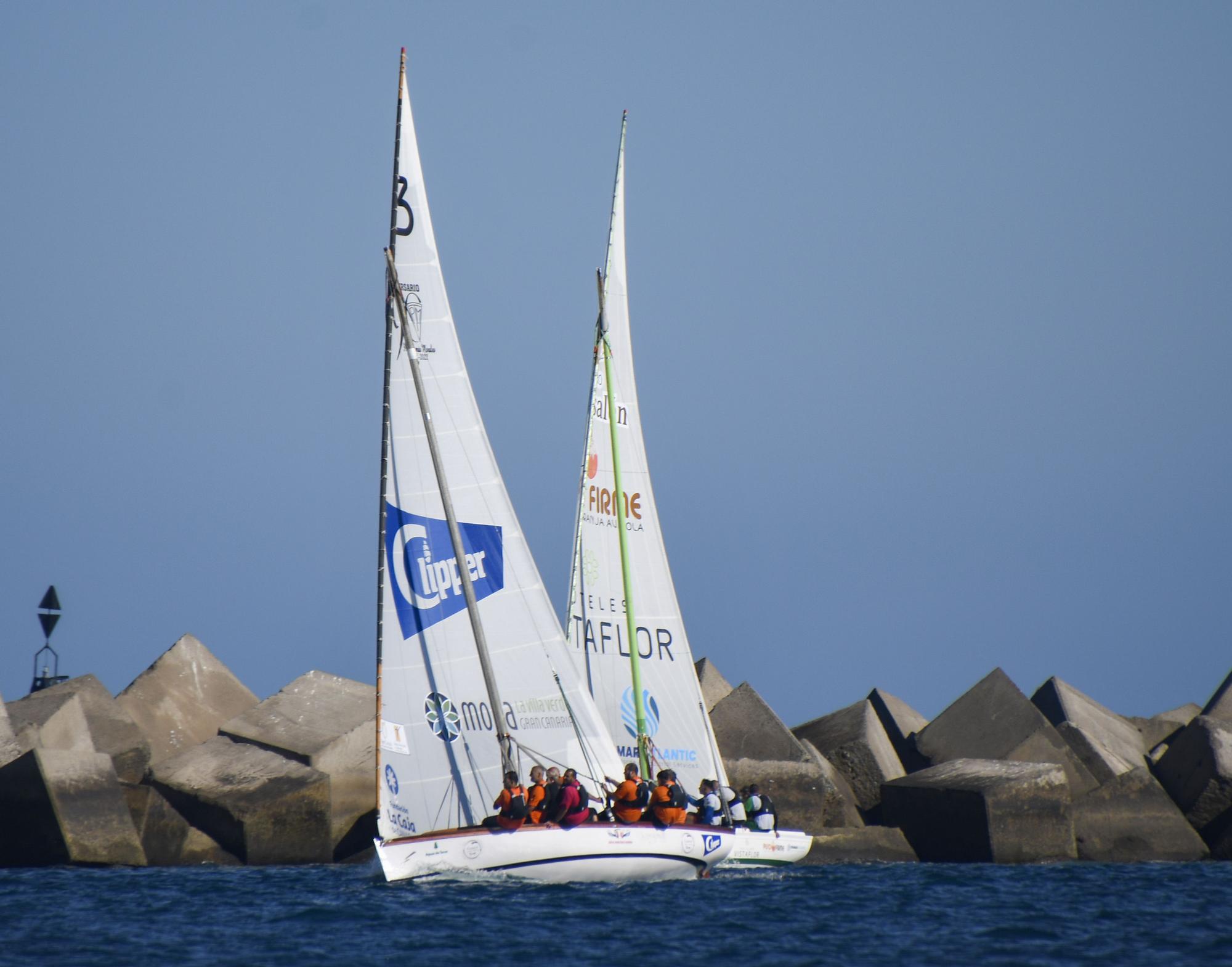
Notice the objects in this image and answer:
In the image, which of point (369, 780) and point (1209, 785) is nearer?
point (369, 780)

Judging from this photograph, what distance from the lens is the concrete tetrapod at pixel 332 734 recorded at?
28859mm

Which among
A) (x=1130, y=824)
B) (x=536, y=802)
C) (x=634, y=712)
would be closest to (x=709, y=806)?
(x=634, y=712)

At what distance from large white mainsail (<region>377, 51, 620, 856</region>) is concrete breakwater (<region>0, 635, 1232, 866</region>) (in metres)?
5.30

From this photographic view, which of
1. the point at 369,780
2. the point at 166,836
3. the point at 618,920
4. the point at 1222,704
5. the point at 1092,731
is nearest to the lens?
the point at 618,920

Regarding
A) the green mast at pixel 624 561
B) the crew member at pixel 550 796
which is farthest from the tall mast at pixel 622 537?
the crew member at pixel 550 796

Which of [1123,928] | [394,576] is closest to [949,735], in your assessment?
[1123,928]

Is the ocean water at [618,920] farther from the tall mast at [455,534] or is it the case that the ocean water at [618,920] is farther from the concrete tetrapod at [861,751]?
the concrete tetrapod at [861,751]

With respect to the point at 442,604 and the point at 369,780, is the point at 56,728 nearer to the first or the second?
the point at 369,780

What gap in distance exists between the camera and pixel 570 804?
2294 cm

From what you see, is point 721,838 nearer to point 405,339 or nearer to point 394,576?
point 394,576

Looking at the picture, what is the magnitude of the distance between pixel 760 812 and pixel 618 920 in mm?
6452

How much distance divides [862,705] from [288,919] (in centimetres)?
1530

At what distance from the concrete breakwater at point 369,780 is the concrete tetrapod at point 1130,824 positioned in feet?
0.10

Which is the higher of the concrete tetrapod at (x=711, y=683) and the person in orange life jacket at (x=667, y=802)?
the concrete tetrapod at (x=711, y=683)
